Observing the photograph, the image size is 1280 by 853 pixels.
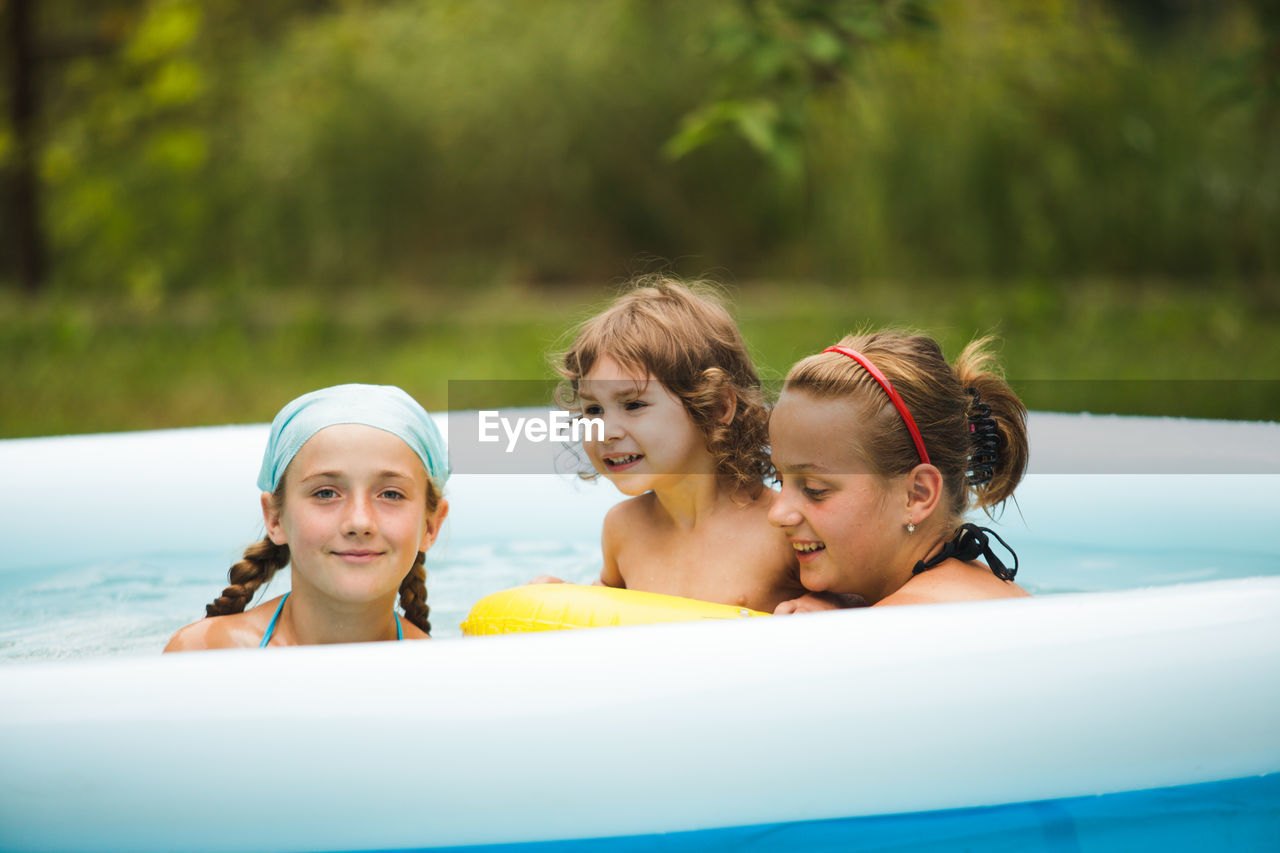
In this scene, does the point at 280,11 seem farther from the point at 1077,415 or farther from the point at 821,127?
the point at 1077,415

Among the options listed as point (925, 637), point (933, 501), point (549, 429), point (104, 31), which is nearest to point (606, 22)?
point (104, 31)

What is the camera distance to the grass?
6312 millimetres

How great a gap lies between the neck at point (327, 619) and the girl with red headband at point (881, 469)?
750mm

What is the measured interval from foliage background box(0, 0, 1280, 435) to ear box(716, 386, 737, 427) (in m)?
4.10

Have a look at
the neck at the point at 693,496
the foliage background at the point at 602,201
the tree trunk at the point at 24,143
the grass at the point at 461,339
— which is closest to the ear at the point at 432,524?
the neck at the point at 693,496

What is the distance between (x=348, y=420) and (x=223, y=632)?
493 mm

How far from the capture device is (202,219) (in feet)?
27.1

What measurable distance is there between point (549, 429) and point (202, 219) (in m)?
5.56

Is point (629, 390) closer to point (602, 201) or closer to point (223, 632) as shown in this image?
point (223, 632)

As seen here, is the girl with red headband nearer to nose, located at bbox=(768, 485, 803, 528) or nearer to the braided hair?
nose, located at bbox=(768, 485, 803, 528)

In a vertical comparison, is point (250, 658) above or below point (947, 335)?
below

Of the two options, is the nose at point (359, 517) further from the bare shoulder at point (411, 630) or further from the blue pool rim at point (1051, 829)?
the blue pool rim at point (1051, 829)

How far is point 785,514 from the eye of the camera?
222 centimetres

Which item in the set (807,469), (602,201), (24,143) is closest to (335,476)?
(807,469)
